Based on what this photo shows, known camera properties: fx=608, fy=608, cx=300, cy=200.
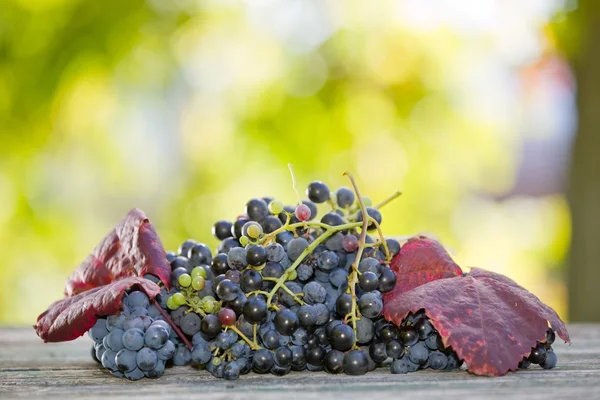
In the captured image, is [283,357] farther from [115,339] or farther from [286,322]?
[115,339]

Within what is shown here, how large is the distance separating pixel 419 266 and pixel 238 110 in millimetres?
2837

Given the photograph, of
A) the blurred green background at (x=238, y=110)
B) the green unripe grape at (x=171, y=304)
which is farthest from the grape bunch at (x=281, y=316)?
the blurred green background at (x=238, y=110)

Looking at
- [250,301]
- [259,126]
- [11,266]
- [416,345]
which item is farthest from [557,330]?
[11,266]

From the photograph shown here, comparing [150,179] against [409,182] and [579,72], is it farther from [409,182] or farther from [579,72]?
[579,72]

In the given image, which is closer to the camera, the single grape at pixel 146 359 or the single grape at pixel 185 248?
the single grape at pixel 146 359

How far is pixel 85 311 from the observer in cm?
76

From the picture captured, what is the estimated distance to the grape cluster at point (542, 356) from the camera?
79 centimetres

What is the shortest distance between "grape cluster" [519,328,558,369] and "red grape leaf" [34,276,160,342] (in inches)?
19.1

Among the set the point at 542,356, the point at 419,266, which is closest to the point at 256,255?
the point at 419,266

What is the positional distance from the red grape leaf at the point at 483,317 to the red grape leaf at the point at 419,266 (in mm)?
22

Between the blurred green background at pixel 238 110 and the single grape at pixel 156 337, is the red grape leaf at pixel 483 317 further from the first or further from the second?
the blurred green background at pixel 238 110

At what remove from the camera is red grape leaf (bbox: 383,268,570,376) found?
730mm

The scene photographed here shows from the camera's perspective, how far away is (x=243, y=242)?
0.81 meters

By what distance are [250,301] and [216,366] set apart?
94 mm
